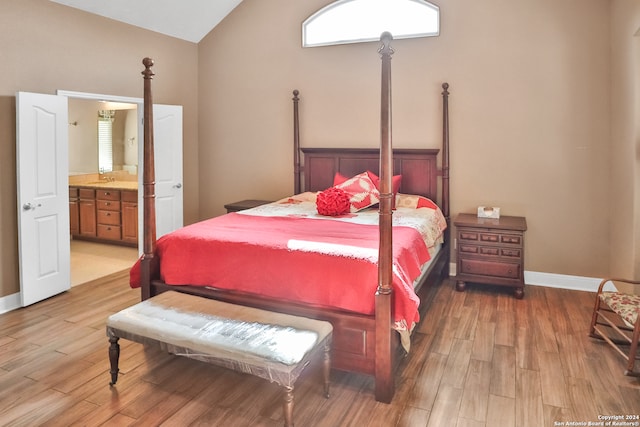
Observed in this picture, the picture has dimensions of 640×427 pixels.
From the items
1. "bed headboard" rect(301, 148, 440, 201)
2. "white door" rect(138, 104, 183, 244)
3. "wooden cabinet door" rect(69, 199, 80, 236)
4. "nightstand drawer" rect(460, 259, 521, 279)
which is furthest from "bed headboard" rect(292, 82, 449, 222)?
"wooden cabinet door" rect(69, 199, 80, 236)

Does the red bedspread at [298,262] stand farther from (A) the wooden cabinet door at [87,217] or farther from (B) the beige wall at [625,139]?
(A) the wooden cabinet door at [87,217]

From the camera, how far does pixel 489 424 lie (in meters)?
2.36

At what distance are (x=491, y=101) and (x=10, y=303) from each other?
475 centimetres

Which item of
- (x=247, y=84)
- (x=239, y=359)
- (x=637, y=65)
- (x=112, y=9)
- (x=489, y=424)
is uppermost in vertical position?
(x=112, y=9)

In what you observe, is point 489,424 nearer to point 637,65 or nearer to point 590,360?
point 590,360

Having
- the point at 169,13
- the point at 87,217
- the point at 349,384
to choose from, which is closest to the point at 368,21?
the point at 169,13

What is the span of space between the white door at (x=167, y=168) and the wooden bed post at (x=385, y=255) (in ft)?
11.4

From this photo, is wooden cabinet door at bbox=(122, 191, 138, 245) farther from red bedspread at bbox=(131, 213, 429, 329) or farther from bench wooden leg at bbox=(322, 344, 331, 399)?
bench wooden leg at bbox=(322, 344, 331, 399)

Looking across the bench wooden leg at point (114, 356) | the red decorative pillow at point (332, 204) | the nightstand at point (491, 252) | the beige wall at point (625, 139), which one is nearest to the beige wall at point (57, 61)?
the bench wooden leg at point (114, 356)

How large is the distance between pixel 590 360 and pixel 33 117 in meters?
4.60

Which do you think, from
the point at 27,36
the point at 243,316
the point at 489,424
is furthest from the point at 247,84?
the point at 489,424

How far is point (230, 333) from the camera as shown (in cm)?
245

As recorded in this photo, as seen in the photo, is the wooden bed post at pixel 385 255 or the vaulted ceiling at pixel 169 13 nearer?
the wooden bed post at pixel 385 255

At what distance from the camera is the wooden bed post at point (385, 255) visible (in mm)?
2533
